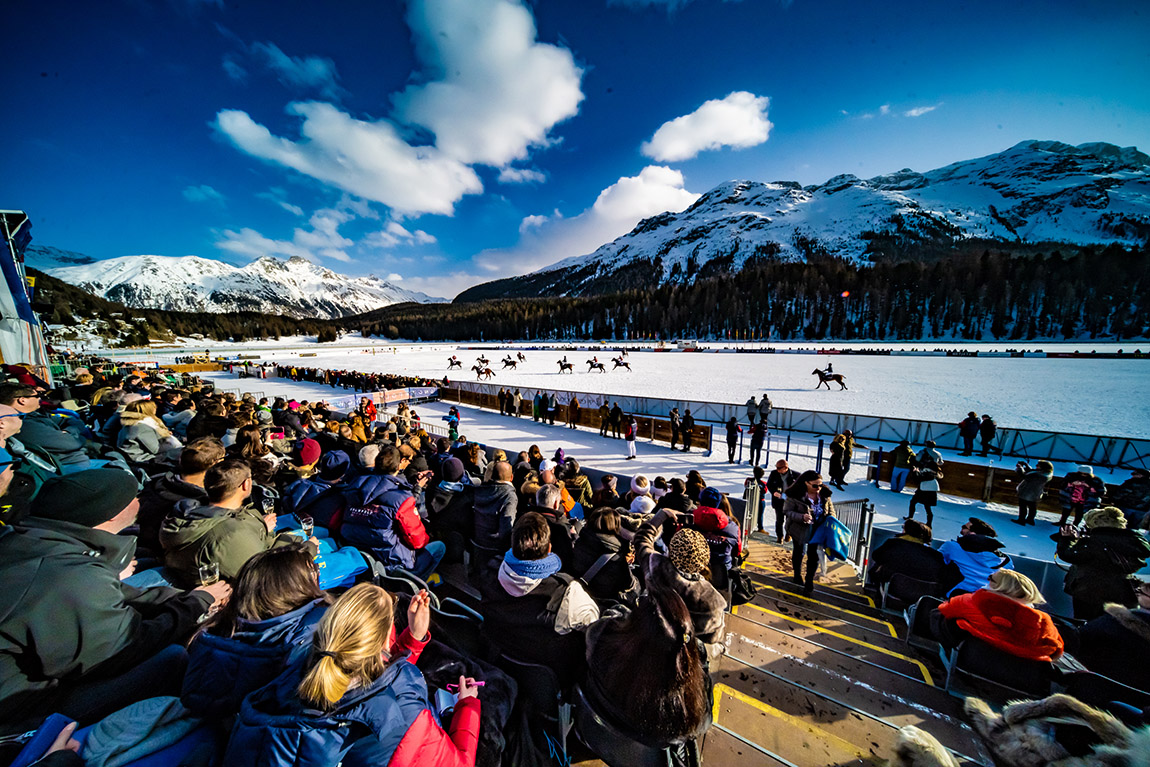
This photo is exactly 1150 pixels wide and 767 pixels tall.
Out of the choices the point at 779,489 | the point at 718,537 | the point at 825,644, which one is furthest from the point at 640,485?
the point at 779,489

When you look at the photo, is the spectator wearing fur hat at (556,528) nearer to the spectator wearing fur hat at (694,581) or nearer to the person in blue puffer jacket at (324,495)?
the spectator wearing fur hat at (694,581)

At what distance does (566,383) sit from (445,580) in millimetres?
20781

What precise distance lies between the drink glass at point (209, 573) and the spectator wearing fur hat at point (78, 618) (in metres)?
0.28

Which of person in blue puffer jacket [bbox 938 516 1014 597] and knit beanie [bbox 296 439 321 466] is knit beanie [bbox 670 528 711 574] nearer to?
person in blue puffer jacket [bbox 938 516 1014 597]

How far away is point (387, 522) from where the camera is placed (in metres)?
3.34

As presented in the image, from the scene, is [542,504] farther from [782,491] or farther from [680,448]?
[680,448]

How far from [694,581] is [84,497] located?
3.11 meters

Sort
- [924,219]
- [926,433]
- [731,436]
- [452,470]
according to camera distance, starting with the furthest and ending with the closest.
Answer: [924,219]
[926,433]
[731,436]
[452,470]

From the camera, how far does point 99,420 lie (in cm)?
777

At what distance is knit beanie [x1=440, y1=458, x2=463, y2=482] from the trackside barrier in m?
9.80

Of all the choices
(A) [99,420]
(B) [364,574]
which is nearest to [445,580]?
(B) [364,574]

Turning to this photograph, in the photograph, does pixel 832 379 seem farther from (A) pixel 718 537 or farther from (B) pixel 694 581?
(B) pixel 694 581

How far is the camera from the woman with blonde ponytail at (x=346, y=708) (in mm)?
1223

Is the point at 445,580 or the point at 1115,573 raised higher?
the point at 1115,573
